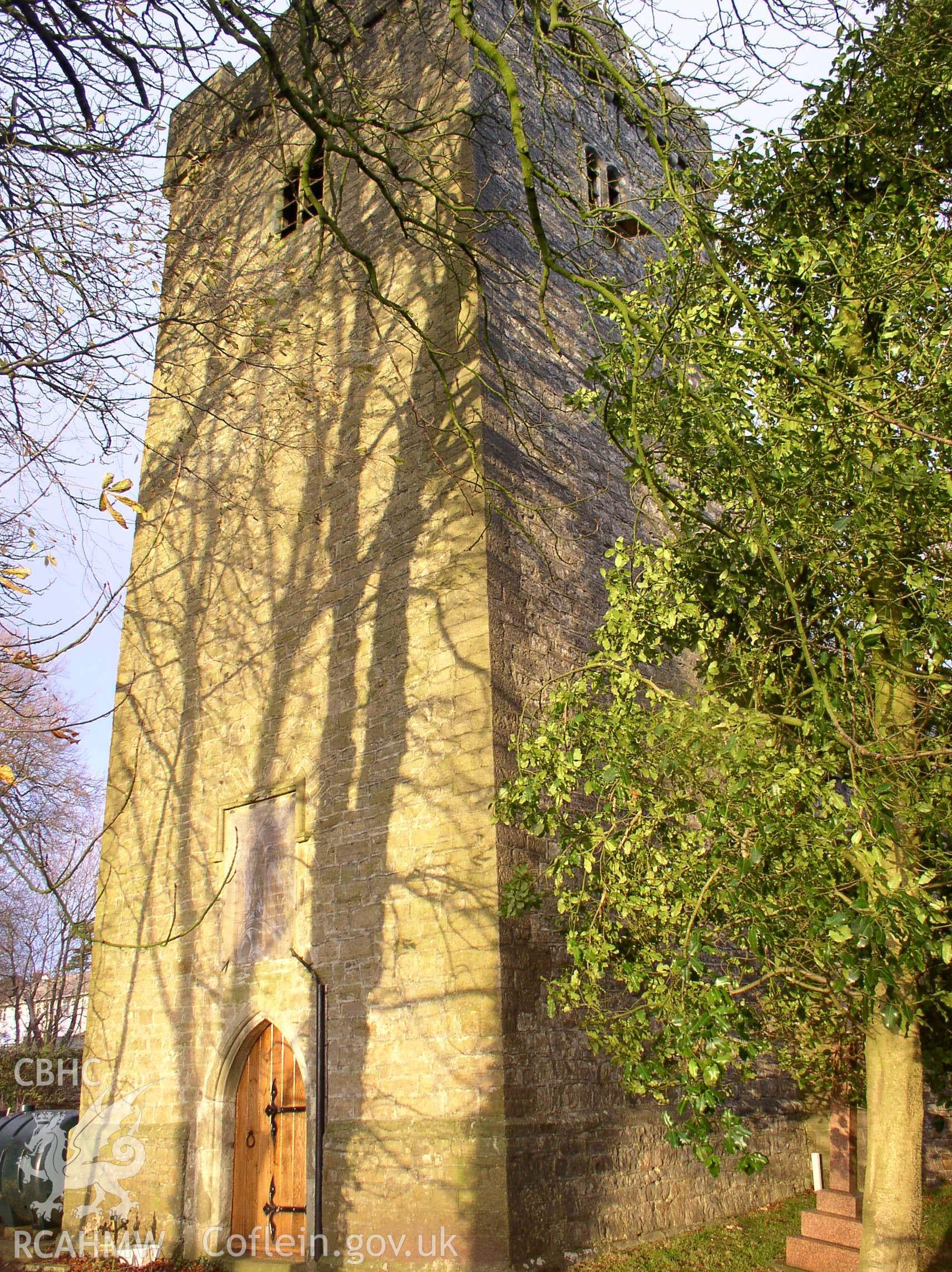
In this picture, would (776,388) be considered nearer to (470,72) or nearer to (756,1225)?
(470,72)

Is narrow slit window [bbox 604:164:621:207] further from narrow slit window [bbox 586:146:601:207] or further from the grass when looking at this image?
the grass

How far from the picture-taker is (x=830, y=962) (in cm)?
484

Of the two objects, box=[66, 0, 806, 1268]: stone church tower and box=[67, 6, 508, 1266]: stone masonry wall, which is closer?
box=[66, 0, 806, 1268]: stone church tower

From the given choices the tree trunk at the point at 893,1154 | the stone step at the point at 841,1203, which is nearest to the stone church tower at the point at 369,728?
the stone step at the point at 841,1203

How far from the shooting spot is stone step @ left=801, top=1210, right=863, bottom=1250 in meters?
6.97

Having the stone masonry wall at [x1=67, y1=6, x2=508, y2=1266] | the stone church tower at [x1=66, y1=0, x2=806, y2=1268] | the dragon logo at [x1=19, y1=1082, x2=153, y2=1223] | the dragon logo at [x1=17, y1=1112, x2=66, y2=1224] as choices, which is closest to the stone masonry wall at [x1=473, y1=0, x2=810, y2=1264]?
the stone church tower at [x1=66, y1=0, x2=806, y2=1268]

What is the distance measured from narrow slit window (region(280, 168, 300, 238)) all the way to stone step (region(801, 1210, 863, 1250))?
9982 mm

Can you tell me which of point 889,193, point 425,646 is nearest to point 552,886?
point 425,646

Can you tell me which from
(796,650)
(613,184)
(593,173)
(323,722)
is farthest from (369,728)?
(613,184)

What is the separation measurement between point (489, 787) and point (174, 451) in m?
6.46

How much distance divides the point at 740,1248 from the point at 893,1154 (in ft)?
10.2

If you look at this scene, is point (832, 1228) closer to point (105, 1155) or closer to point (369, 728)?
point (369, 728)

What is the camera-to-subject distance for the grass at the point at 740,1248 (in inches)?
264

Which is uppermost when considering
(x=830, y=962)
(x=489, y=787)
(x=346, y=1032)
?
(x=489, y=787)
